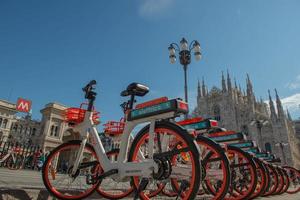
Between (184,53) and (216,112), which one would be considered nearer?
(184,53)

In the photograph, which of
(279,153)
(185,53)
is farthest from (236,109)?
(185,53)

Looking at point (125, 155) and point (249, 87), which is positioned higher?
point (249, 87)

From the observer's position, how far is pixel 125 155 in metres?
3.21

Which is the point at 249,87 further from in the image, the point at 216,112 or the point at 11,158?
the point at 11,158

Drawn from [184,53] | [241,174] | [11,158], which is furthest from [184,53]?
[11,158]

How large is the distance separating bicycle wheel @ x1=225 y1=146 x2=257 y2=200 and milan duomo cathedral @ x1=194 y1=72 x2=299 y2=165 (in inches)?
1696

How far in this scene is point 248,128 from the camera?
50.8m

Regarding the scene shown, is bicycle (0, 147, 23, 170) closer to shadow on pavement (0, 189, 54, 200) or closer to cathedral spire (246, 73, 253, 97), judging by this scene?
shadow on pavement (0, 189, 54, 200)

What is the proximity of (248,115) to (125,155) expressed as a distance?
5454 cm

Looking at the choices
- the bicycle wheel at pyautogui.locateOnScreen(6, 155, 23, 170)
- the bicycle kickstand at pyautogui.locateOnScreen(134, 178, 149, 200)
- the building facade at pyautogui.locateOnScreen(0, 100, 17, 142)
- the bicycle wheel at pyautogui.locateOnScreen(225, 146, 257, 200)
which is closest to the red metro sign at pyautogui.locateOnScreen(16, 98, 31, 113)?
the building facade at pyautogui.locateOnScreen(0, 100, 17, 142)

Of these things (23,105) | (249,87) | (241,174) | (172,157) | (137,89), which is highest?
(249,87)

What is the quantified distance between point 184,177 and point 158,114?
997 millimetres

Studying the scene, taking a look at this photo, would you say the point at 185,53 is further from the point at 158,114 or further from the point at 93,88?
the point at 158,114

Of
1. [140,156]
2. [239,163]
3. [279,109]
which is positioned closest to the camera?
[140,156]
